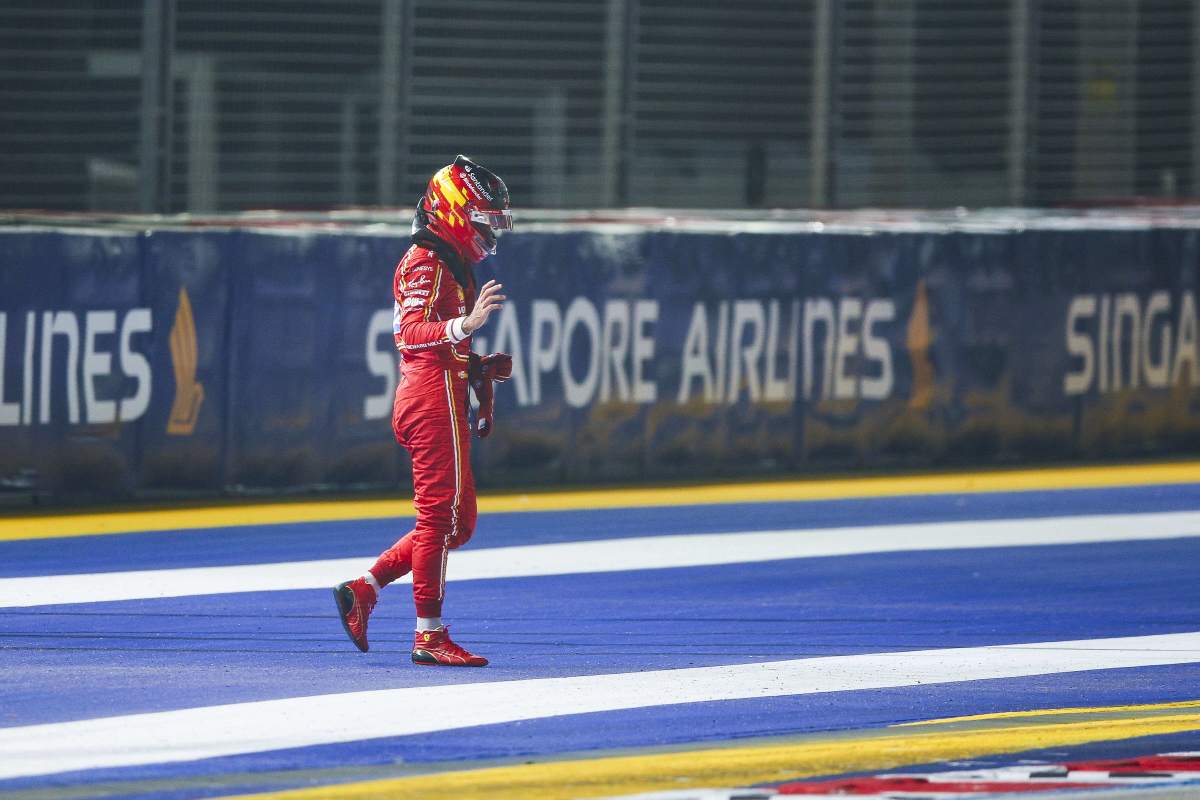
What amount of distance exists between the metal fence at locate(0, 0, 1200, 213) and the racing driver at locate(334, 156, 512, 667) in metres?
6.93

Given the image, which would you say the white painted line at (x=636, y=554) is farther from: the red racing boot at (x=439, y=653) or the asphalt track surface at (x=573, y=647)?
the red racing boot at (x=439, y=653)

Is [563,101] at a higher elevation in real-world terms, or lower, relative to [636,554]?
higher

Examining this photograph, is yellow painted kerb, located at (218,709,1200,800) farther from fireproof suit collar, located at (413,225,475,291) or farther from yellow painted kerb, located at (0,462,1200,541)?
yellow painted kerb, located at (0,462,1200,541)

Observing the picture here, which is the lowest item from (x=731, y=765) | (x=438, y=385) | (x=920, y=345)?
(x=731, y=765)

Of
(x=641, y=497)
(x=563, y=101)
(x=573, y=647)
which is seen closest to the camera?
(x=573, y=647)

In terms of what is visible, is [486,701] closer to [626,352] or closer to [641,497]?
[641,497]

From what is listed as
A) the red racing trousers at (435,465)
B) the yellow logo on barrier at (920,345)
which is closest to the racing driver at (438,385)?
the red racing trousers at (435,465)

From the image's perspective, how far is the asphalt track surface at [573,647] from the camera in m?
5.20

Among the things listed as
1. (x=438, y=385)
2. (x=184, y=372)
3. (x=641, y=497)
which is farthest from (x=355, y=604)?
(x=641, y=497)

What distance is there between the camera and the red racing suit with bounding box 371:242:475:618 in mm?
6062

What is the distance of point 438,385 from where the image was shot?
6.09m

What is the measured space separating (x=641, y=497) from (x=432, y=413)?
17.0ft

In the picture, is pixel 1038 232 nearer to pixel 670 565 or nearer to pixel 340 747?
pixel 670 565

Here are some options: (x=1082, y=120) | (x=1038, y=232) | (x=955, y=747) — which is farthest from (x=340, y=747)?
(x=1082, y=120)
